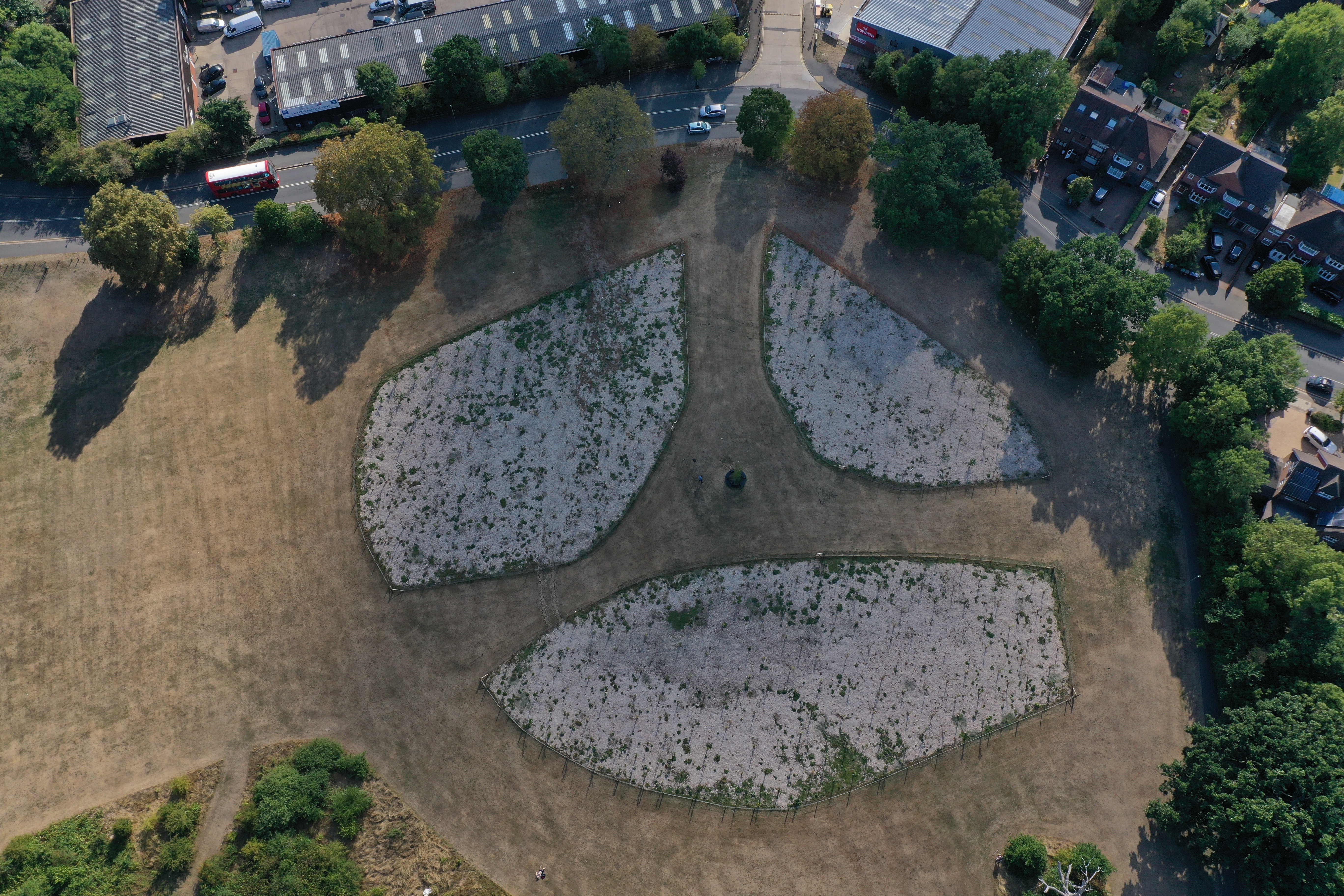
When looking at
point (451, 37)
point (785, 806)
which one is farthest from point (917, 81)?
point (785, 806)

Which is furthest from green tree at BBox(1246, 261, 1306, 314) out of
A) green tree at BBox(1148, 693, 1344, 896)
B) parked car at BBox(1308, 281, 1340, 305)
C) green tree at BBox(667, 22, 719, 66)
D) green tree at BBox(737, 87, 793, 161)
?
green tree at BBox(667, 22, 719, 66)

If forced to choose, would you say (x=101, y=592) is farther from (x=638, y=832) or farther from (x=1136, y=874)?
(x=1136, y=874)

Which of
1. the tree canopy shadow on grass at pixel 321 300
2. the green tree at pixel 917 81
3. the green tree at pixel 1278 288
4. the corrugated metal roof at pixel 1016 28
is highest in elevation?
the corrugated metal roof at pixel 1016 28

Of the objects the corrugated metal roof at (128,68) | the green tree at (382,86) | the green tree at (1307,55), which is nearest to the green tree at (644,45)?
the green tree at (382,86)

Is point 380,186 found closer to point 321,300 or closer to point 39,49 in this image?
point 321,300

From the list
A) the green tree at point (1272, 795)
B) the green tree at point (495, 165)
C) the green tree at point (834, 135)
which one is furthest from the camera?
the green tree at point (834, 135)

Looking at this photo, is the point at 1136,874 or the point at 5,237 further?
the point at 5,237

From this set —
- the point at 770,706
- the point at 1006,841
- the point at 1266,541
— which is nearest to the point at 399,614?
the point at 770,706

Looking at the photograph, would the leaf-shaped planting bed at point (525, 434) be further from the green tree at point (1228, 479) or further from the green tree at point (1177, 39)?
the green tree at point (1177, 39)
